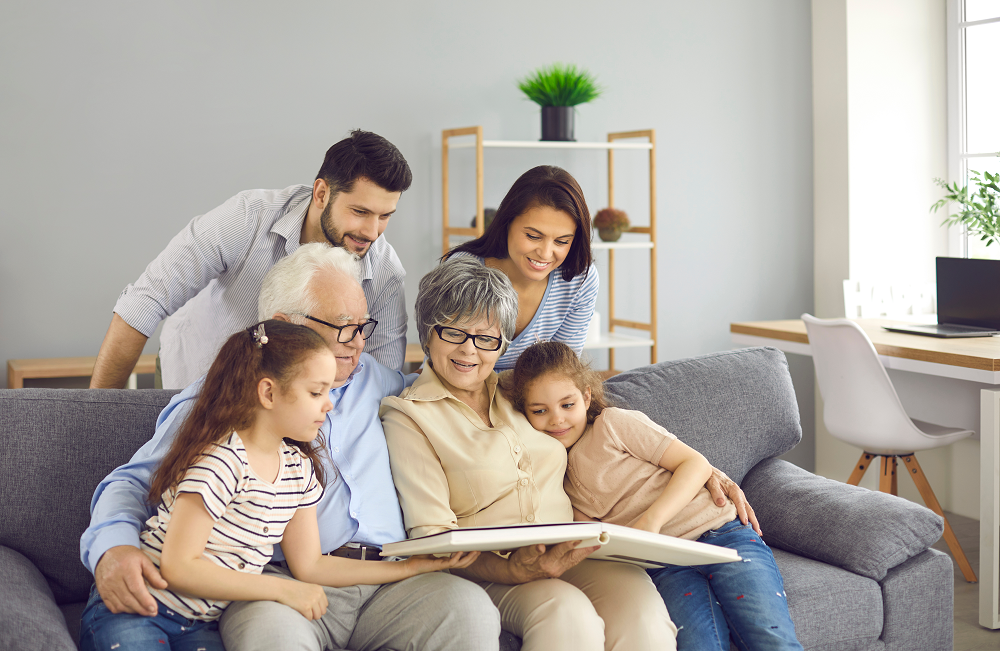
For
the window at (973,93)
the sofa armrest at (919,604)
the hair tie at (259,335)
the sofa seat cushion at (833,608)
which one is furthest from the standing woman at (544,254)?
the window at (973,93)

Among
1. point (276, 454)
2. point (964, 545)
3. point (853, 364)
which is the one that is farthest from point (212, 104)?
point (964, 545)

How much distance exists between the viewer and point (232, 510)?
137 cm

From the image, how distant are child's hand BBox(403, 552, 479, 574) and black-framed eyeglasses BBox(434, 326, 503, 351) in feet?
1.34

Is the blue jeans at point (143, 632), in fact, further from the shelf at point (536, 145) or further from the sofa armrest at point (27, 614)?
the shelf at point (536, 145)

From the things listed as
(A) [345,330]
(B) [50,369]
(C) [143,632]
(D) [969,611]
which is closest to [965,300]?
(D) [969,611]

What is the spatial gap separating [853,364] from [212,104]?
259cm

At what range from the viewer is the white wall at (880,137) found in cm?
405

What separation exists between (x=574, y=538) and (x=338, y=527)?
50 cm

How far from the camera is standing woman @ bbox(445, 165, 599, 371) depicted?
196 cm

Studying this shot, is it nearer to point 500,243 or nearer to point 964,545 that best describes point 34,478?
point 500,243

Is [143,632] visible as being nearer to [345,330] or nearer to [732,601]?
[345,330]

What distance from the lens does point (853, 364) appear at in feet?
9.42

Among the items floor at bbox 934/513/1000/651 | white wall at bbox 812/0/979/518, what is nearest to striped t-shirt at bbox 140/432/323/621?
floor at bbox 934/513/1000/651

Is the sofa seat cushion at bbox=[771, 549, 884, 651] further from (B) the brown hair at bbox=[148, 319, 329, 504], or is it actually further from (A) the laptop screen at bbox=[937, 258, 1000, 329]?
(A) the laptop screen at bbox=[937, 258, 1000, 329]
